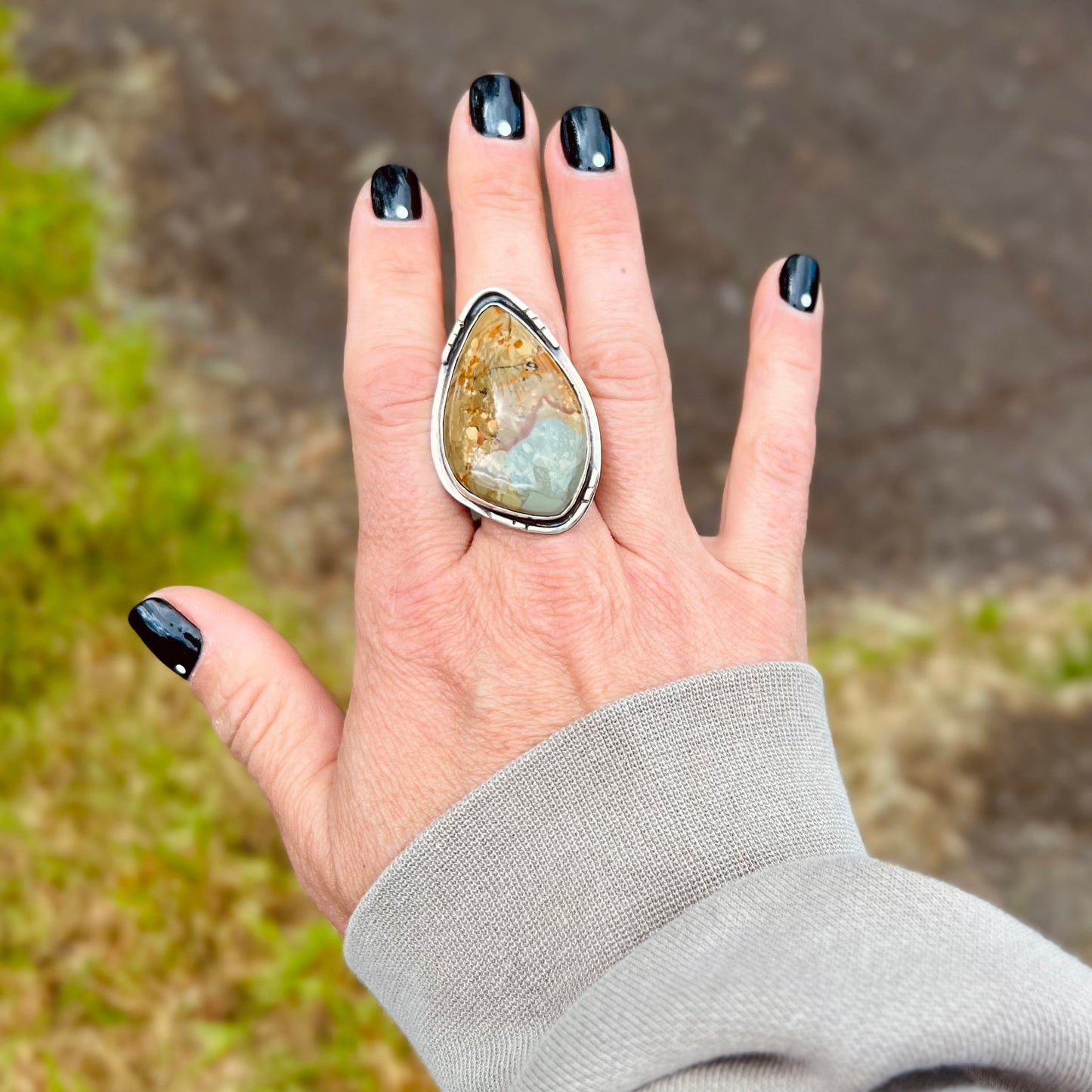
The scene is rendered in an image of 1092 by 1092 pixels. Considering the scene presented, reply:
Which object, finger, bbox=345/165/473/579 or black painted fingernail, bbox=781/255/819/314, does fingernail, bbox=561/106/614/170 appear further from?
black painted fingernail, bbox=781/255/819/314

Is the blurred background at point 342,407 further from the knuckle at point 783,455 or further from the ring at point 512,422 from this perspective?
the ring at point 512,422

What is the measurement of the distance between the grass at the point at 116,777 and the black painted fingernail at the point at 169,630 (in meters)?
0.78

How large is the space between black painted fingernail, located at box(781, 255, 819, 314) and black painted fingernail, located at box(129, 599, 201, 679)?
1.07 meters

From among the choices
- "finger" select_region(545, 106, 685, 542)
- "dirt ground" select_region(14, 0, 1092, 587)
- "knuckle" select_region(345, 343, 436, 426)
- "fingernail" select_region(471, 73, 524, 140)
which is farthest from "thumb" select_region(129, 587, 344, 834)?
"dirt ground" select_region(14, 0, 1092, 587)

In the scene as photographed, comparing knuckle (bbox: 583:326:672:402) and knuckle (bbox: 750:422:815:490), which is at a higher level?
knuckle (bbox: 583:326:672:402)

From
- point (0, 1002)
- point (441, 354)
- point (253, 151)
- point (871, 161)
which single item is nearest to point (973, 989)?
point (441, 354)

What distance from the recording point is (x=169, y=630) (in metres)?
1.50

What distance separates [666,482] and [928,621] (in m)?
1.26

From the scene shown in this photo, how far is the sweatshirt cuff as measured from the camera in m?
1.12

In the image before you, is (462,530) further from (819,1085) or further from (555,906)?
(819,1085)

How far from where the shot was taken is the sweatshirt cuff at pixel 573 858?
3.68 ft

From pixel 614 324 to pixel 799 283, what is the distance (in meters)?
0.36

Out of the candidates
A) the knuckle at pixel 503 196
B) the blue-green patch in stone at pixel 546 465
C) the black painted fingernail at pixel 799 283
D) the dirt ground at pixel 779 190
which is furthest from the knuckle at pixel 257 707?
the dirt ground at pixel 779 190

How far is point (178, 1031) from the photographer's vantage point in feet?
6.53
